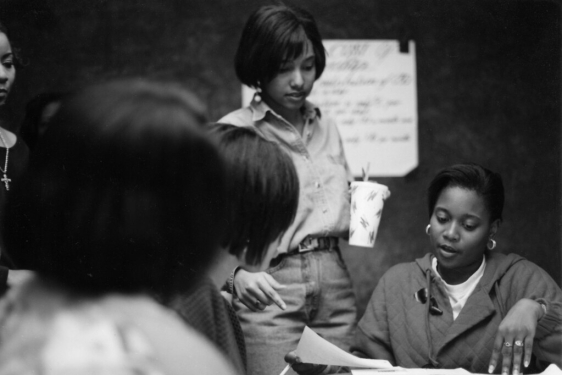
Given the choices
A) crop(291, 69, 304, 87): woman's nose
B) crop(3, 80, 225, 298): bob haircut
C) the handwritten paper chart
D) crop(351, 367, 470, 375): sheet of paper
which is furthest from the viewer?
the handwritten paper chart

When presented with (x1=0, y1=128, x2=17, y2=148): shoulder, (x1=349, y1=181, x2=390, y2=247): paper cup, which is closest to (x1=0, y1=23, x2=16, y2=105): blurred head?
(x1=0, y1=128, x2=17, y2=148): shoulder

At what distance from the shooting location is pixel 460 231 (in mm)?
1536

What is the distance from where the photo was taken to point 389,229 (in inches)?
74.9

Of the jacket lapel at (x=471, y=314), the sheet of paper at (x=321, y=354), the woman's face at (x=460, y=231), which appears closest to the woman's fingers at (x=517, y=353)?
the jacket lapel at (x=471, y=314)

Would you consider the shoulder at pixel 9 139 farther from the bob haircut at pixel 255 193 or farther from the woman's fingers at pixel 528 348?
the woman's fingers at pixel 528 348

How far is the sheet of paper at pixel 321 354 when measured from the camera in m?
1.20

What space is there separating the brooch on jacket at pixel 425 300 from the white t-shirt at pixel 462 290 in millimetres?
36

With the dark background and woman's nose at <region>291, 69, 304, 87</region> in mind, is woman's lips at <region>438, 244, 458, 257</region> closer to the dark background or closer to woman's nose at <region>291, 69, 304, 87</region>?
the dark background

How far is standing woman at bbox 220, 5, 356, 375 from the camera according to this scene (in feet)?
4.83

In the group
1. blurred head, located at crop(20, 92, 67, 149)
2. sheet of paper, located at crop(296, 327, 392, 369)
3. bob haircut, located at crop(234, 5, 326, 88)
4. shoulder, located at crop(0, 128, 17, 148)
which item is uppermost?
bob haircut, located at crop(234, 5, 326, 88)

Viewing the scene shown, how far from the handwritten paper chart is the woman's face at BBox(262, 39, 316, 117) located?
0.87 ft

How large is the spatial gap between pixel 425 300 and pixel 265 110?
59 centimetres

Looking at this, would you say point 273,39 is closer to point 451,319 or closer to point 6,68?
point 6,68

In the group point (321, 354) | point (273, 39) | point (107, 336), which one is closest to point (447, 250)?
point (321, 354)
